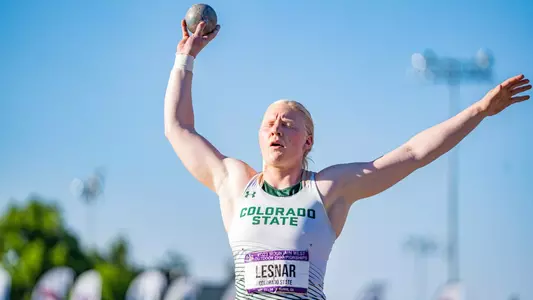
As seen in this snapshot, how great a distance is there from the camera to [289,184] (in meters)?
7.06

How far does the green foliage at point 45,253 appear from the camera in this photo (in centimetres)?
7050

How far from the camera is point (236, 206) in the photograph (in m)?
7.06

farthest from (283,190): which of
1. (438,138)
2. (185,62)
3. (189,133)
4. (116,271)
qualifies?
(116,271)

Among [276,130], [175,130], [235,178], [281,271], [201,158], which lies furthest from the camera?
[175,130]

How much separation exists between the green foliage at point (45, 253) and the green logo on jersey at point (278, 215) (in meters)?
63.6

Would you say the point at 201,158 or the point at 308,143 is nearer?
the point at 308,143

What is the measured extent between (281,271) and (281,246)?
142 mm

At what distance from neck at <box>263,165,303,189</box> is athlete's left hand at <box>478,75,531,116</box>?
47.2 inches


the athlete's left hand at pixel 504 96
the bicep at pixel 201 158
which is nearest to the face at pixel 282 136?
the bicep at pixel 201 158

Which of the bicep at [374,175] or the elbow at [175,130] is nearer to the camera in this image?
the bicep at [374,175]

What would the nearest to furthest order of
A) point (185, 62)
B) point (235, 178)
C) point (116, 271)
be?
point (235, 178)
point (185, 62)
point (116, 271)

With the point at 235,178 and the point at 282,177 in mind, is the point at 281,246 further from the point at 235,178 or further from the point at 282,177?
the point at 235,178

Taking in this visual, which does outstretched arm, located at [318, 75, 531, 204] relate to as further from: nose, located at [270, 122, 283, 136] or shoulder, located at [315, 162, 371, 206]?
nose, located at [270, 122, 283, 136]

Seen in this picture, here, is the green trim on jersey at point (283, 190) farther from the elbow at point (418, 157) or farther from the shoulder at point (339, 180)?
the elbow at point (418, 157)
